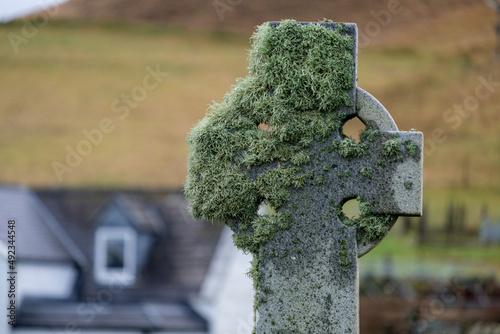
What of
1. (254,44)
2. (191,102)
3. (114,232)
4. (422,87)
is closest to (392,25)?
(422,87)

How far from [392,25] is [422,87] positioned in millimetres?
6660

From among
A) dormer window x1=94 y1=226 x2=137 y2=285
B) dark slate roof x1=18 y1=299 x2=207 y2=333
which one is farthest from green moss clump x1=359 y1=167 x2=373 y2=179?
dormer window x1=94 y1=226 x2=137 y2=285

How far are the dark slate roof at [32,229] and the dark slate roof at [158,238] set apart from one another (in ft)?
0.95

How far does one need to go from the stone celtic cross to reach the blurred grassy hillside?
99.4ft

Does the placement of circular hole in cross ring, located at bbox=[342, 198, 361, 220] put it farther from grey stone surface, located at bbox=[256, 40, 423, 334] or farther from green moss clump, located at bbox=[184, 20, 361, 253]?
green moss clump, located at bbox=[184, 20, 361, 253]

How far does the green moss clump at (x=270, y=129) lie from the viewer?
5.16m

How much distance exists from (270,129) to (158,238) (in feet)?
49.8

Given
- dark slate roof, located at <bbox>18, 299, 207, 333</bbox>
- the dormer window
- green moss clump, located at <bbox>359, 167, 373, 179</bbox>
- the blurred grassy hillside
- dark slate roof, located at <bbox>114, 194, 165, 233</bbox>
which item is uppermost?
the blurred grassy hillside

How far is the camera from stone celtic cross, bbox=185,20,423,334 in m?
5.11

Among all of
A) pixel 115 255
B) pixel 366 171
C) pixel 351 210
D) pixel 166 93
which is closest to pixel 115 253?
pixel 115 255

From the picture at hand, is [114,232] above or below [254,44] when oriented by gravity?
above

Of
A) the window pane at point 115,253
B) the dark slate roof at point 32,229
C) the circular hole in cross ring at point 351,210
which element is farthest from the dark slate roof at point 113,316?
the circular hole in cross ring at point 351,210

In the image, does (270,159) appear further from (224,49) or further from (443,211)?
(224,49)

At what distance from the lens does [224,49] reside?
158 feet
